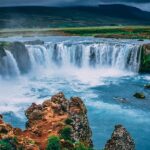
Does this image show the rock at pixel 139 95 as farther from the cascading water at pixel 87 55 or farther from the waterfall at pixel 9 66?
the cascading water at pixel 87 55

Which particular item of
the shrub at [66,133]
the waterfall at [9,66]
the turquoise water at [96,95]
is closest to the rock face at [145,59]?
the turquoise water at [96,95]

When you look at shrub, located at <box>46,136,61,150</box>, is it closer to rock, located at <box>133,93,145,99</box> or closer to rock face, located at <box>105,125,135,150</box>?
rock face, located at <box>105,125,135,150</box>

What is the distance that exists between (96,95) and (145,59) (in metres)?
21.4

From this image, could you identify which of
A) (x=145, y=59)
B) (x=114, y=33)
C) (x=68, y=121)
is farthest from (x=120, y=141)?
(x=114, y=33)

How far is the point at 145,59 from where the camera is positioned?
75.1m

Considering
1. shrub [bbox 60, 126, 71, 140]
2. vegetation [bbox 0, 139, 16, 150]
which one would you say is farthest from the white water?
vegetation [bbox 0, 139, 16, 150]

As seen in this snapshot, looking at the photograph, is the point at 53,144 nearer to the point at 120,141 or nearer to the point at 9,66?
the point at 120,141

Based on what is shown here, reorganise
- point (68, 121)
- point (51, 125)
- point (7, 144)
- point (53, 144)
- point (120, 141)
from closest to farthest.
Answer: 1. point (7, 144)
2. point (53, 144)
3. point (120, 141)
4. point (51, 125)
5. point (68, 121)

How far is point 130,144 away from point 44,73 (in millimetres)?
44861

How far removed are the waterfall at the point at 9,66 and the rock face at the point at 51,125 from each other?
3604 centimetres

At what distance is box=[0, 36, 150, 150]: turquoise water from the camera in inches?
1704

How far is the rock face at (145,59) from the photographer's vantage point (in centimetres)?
7438

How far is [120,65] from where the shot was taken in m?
77.2

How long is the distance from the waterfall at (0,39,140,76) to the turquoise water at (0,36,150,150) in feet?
5.09
